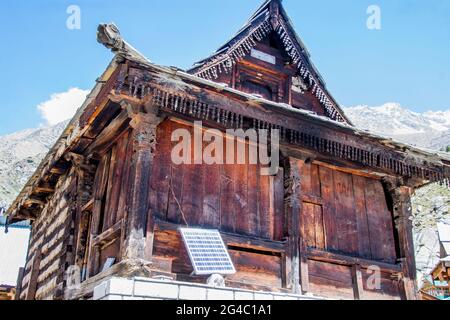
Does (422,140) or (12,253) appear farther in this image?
(422,140)

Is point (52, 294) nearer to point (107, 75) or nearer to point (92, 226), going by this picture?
point (92, 226)

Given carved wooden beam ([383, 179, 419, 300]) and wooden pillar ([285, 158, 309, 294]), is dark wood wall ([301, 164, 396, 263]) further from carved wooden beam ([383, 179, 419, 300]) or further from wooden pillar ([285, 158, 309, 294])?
wooden pillar ([285, 158, 309, 294])

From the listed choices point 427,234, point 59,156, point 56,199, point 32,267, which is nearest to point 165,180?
point 59,156

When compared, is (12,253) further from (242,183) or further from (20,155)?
(20,155)

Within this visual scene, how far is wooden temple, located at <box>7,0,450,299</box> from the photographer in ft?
23.9

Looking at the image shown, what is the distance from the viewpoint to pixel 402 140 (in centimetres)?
949

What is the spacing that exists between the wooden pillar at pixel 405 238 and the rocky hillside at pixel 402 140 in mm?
1154

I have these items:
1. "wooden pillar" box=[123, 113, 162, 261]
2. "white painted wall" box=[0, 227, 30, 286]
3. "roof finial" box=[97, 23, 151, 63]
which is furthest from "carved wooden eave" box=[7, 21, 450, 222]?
"white painted wall" box=[0, 227, 30, 286]

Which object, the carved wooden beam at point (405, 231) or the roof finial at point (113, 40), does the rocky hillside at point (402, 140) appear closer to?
the carved wooden beam at point (405, 231)

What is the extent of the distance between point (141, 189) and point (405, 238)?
531 cm

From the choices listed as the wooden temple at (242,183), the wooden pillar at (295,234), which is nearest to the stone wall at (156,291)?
the wooden temple at (242,183)

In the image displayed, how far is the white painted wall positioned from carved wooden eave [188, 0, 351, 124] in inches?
827

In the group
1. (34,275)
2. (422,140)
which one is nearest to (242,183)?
(34,275)

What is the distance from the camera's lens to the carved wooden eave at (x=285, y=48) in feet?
31.7
